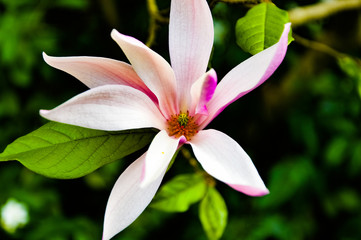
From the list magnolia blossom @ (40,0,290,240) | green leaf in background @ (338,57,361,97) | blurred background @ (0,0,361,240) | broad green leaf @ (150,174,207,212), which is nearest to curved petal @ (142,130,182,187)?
magnolia blossom @ (40,0,290,240)

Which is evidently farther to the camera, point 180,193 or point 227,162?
point 180,193

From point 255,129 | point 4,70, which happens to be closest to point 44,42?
point 4,70

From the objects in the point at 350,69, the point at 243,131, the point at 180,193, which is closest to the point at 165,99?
the point at 180,193

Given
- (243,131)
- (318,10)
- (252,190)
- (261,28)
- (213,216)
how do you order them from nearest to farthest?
(252,190) → (261,28) → (213,216) → (318,10) → (243,131)

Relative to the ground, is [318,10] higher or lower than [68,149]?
lower

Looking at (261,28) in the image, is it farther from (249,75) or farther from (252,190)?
(252,190)

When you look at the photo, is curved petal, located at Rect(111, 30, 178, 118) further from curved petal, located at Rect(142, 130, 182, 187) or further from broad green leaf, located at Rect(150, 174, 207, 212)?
broad green leaf, located at Rect(150, 174, 207, 212)

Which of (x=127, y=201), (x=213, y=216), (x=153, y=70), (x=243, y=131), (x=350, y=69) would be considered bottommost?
(x=243, y=131)
